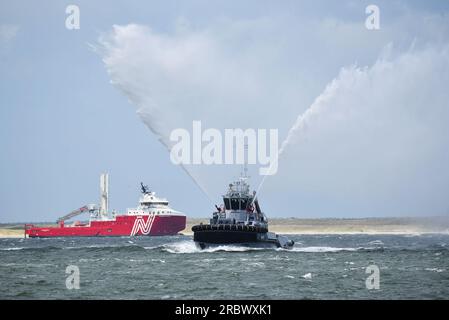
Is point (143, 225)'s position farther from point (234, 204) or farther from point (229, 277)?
point (229, 277)

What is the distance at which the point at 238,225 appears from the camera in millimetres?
75562

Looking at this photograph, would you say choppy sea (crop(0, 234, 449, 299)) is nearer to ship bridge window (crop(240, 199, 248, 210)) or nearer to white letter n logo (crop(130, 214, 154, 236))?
ship bridge window (crop(240, 199, 248, 210))

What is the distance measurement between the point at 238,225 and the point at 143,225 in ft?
282

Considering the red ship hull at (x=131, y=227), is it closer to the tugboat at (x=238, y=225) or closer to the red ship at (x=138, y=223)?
the red ship at (x=138, y=223)

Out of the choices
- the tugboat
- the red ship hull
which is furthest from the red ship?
the tugboat

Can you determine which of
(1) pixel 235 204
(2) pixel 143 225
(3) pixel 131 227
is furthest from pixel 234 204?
(3) pixel 131 227

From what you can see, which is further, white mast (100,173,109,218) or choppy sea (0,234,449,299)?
white mast (100,173,109,218)

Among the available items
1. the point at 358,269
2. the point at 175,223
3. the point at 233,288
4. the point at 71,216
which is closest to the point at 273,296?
the point at 233,288

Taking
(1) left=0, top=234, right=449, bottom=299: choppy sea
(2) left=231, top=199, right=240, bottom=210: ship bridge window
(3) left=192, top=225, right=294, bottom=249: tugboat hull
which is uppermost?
(2) left=231, top=199, right=240, bottom=210: ship bridge window

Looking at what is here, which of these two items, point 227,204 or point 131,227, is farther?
point 131,227

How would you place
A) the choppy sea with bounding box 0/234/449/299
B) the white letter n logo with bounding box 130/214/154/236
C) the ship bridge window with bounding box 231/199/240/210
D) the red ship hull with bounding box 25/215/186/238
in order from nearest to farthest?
the choppy sea with bounding box 0/234/449/299, the ship bridge window with bounding box 231/199/240/210, the white letter n logo with bounding box 130/214/154/236, the red ship hull with bounding box 25/215/186/238

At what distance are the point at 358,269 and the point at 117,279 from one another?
18152mm

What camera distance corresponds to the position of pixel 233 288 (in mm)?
44250

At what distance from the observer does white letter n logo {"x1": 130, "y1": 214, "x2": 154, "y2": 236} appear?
15862 centimetres
